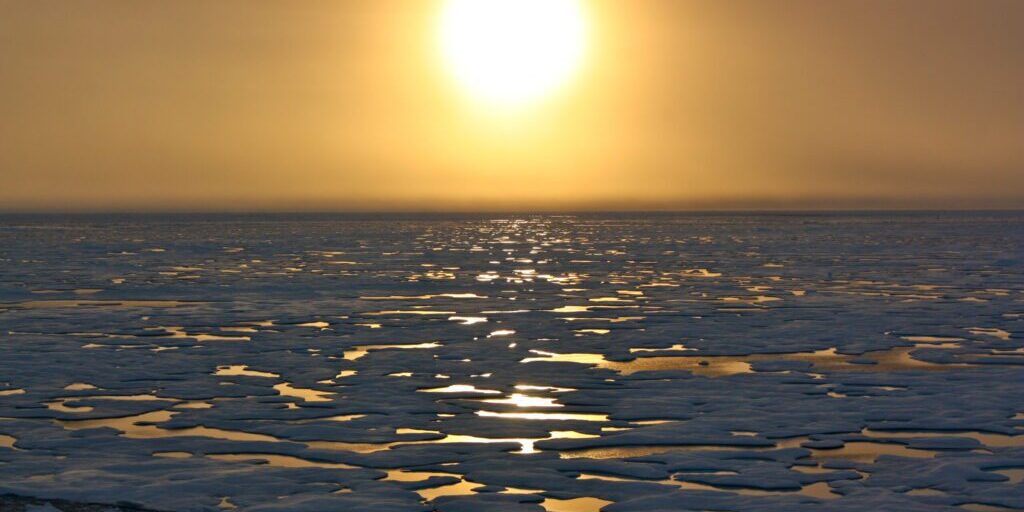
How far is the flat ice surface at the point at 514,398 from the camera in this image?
6344 millimetres

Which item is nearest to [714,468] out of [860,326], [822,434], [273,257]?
[822,434]

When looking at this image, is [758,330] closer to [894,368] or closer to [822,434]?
[894,368]

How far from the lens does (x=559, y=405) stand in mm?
8758

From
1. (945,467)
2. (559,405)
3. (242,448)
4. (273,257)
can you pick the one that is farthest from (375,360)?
(273,257)

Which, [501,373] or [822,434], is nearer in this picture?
[822,434]

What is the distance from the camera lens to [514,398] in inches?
356

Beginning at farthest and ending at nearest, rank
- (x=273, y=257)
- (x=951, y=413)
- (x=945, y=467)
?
(x=273, y=257)
(x=951, y=413)
(x=945, y=467)

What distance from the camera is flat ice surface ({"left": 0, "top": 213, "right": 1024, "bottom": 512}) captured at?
6.34 m

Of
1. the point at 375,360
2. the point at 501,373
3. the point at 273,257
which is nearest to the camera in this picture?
the point at 501,373

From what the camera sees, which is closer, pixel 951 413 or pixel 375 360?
pixel 951 413

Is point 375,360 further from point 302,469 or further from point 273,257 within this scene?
point 273,257

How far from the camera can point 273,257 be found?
30562 millimetres

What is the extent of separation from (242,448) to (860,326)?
883 cm

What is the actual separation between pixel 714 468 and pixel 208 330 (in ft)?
27.2
